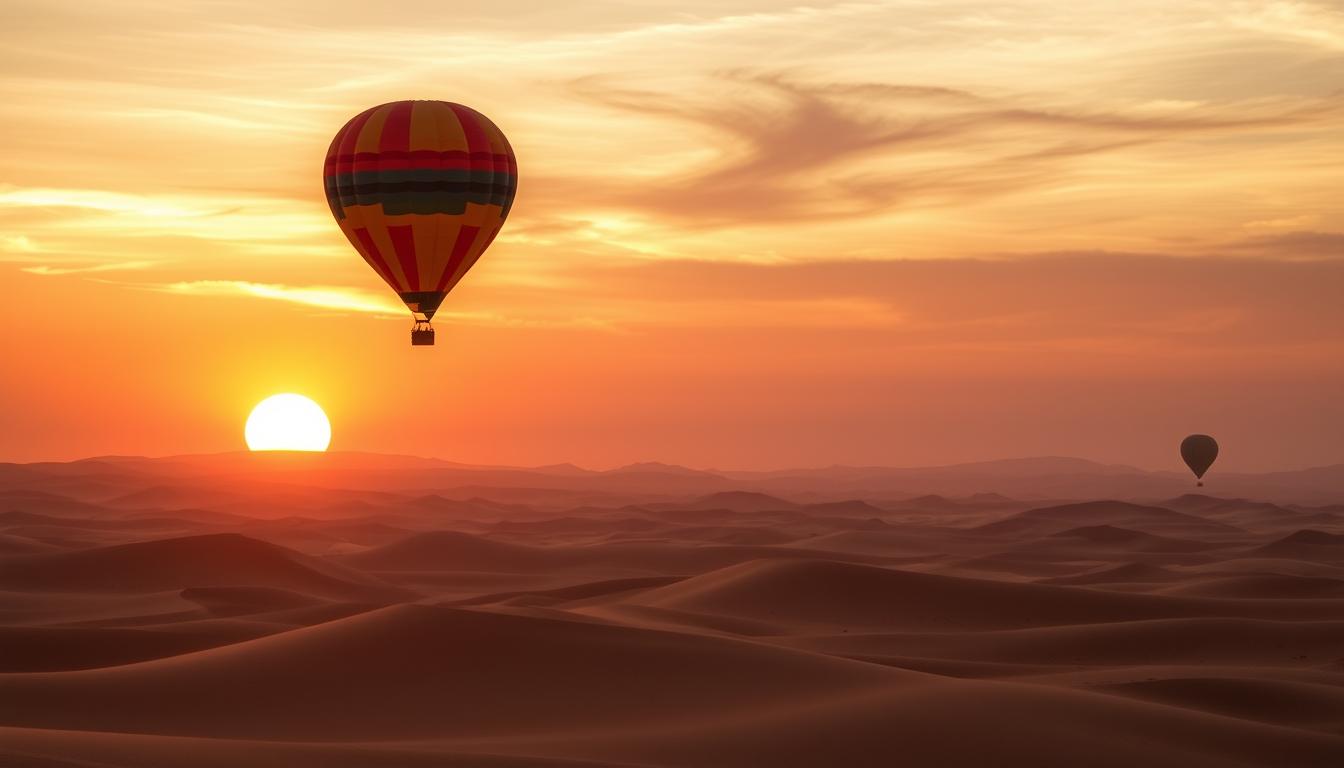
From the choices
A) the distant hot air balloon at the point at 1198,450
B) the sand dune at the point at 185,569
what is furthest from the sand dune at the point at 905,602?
the distant hot air balloon at the point at 1198,450

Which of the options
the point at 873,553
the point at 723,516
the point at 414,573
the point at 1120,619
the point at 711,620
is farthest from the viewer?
the point at 723,516

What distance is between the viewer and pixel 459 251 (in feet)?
123

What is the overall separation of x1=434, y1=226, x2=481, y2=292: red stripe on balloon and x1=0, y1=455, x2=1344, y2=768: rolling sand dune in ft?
26.7

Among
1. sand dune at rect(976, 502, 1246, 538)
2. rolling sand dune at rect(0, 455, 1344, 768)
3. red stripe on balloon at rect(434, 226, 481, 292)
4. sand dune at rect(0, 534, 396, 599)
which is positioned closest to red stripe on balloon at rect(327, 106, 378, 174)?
red stripe on balloon at rect(434, 226, 481, 292)

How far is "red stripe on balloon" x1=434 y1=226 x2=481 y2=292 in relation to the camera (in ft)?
123

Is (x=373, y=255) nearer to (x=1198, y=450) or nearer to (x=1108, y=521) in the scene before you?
(x=1108, y=521)

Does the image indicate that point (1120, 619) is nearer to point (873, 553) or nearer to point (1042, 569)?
point (1042, 569)

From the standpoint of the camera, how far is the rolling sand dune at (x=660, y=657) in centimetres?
1856

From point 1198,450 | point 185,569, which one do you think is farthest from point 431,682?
point 1198,450

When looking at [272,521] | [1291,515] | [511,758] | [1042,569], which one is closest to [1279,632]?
[511,758]

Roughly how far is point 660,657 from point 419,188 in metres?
15.0

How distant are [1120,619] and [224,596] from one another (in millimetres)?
25367

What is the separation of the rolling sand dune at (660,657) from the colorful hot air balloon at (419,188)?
26.9 ft

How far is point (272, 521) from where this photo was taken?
94625 millimetres
